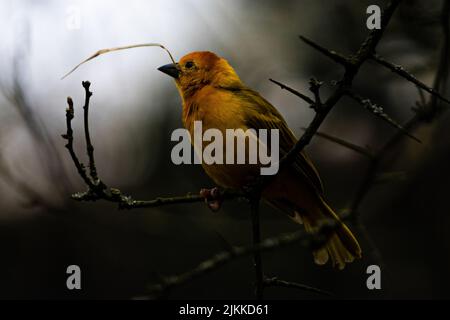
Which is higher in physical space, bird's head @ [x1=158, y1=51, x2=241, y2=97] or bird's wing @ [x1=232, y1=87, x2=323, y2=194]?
bird's head @ [x1=158, y1=51, x2=241, y2=97]

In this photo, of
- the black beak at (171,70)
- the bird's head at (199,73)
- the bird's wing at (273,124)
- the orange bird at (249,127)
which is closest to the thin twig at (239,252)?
the orange bird at (249,127)

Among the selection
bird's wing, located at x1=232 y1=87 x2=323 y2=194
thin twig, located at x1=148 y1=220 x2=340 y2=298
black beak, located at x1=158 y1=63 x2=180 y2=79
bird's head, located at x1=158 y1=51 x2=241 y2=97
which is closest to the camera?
thin twig, located at x1=148 y1=220 x2=340 y2=298

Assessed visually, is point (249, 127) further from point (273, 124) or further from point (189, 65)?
point (189, 65)

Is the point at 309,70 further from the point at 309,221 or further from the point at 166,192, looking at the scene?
the point at 309,221

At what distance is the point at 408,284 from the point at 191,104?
275 centimetres

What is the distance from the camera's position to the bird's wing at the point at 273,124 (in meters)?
3.72

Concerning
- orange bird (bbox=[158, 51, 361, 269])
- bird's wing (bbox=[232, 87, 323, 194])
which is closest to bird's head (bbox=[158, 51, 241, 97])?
orange bird (bbox=[158, 51, 361, 269])

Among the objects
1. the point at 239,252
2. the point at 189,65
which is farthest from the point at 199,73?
the point at 239,252

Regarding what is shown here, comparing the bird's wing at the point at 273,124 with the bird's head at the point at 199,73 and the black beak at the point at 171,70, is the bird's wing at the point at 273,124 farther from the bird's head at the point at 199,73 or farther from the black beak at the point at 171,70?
the black beak at the point at 171,70

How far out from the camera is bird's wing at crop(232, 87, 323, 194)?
3717 millimetres

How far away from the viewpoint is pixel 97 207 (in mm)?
5035

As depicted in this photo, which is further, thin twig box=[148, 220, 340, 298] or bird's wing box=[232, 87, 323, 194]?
bird's wing box=[232, 87, 323, 194]

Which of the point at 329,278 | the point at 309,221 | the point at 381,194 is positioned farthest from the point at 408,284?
the point at 309,221

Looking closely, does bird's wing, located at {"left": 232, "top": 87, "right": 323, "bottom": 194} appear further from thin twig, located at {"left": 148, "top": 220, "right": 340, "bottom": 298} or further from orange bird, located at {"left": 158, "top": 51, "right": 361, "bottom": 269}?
thin twig, located at {"left": 148, "top": 220, "right": 340, "bottom": 298}
